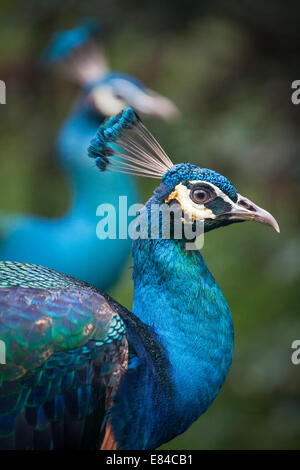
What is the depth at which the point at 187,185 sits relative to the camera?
4.51 feet

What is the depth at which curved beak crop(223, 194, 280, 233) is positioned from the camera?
1357 millimetres

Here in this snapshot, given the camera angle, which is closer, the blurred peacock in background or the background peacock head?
the blurred peacock in background

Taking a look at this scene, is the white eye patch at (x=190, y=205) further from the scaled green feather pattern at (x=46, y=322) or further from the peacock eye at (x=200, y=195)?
the scaled green feather pattern at (x=46, y=322)

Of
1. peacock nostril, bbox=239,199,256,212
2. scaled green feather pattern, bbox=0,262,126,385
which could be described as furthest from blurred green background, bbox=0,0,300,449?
scaled green feather pattern, bbox=0,262,126,385

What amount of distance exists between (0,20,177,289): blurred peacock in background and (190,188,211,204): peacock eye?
113cm

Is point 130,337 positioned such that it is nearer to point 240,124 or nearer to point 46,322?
point 46,322

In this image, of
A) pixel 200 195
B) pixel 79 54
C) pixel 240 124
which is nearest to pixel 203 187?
pixel 200 195

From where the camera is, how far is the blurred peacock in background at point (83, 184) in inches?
96.3

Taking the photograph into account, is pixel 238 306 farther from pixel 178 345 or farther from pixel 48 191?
Result: pixel 178 345

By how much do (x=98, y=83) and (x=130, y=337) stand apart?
1.77m

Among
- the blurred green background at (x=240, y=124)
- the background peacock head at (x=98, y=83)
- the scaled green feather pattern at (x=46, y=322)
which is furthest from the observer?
the background peacock head at (x=98, y=83)

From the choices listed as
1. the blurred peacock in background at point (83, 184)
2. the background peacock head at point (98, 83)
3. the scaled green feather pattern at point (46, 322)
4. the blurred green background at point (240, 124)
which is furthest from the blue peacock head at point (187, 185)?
the background peacock head at point (98, 83)

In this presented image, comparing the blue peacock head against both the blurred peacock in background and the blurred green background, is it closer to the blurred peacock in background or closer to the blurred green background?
the blurred green background

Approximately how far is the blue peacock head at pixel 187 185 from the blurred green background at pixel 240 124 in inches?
34.4
